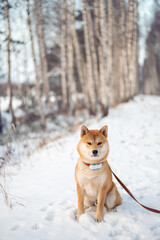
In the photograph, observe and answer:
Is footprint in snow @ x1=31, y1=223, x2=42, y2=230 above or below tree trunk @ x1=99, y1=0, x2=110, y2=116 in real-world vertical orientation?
below

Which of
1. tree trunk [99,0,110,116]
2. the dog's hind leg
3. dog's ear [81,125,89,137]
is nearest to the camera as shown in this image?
dog's ear [81,125,89,137]

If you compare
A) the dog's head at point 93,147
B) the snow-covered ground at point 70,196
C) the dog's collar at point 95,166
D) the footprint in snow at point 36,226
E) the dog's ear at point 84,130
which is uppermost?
the dog's ear at point 84,130

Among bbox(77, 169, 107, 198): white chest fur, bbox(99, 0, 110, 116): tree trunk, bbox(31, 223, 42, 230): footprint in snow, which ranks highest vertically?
bbox(99, 0, 110, 116): tree trunk

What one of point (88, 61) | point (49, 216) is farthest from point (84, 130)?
point (88, 61)

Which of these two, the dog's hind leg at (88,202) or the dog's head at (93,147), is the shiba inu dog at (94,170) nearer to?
the dog's head at (93,147)

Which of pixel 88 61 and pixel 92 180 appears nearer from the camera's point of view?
pixel 92 180

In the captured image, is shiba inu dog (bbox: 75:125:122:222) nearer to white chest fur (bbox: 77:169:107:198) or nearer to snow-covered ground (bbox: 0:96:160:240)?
white chest fur (bbox: 77:169:107:198)

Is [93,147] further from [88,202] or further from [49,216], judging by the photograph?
[49,216]

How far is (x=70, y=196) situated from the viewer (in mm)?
3289

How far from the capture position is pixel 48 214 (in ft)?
8.89

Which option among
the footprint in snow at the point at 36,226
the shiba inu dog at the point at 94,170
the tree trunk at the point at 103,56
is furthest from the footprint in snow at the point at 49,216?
the tree trunk at the point at 103,56

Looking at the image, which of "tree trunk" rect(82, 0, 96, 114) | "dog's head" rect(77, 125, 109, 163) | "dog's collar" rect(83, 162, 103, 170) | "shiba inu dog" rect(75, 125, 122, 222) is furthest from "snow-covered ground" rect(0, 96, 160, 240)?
"tree trunk" rect(82, 0, 96, 114)

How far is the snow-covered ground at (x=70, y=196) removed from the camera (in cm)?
230

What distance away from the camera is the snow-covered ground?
230cm
